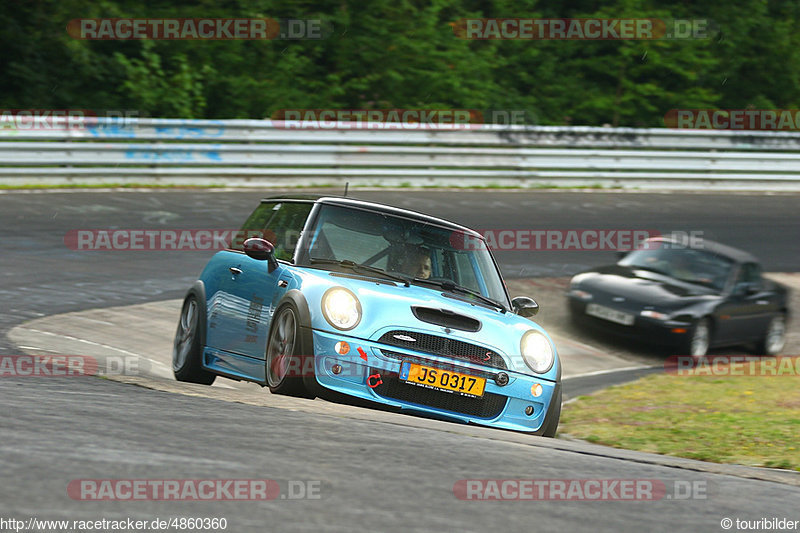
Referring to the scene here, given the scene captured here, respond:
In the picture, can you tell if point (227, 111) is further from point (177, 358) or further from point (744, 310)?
point (177, 358)

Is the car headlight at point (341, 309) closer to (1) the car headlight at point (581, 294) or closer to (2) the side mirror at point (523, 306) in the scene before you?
(2) the side mirror at point (523, 306)

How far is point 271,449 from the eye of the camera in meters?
4.56

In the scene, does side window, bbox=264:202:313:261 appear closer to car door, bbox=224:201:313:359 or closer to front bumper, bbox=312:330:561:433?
car door, bbox=224:201:313:359

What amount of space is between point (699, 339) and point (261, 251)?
20.9 feet

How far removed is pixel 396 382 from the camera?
21.1 feet

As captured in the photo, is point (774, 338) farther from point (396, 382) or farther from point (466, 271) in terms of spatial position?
point (396, 382)

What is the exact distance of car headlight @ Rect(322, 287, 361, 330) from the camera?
643 centimetres

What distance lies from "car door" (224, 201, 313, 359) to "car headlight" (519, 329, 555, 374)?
1.60 meters

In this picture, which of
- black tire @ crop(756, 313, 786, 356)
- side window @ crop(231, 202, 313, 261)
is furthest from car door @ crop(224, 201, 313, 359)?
black tire @ crop(756, 313, 786, 356)

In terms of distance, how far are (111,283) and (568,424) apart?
5557 millimetres

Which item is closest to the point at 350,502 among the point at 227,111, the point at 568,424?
the point at 568,424

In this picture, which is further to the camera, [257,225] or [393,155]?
[393,155]

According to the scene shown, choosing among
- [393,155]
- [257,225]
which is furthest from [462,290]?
[393,155]

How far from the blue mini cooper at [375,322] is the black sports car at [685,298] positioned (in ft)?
14.3
